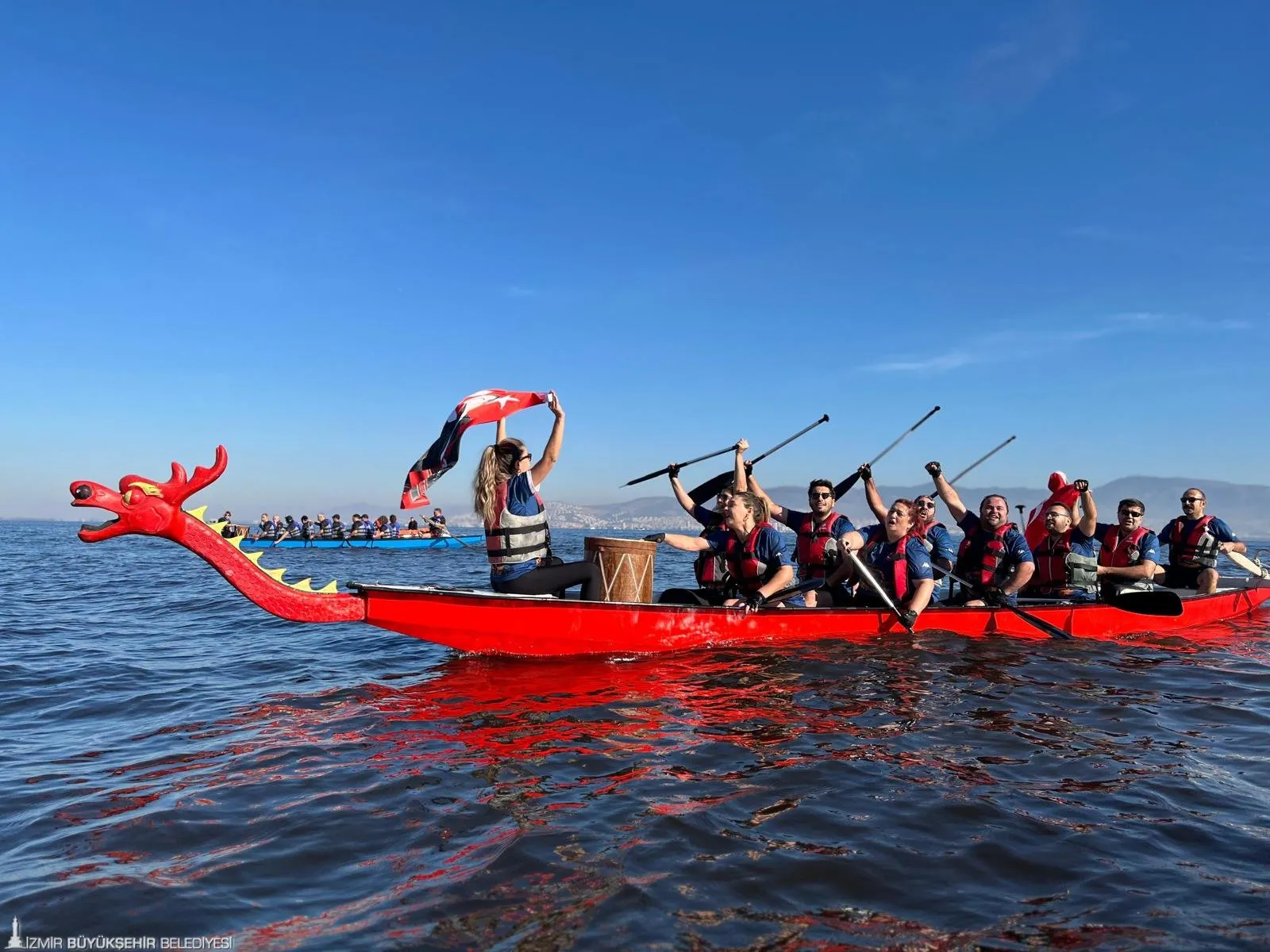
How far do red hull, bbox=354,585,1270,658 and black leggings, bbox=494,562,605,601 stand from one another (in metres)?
0.32

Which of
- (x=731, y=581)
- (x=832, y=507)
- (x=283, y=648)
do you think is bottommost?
(x=283, y=648)

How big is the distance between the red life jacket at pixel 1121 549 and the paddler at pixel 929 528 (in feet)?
10.1

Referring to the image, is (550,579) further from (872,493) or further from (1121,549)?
(1121,549)

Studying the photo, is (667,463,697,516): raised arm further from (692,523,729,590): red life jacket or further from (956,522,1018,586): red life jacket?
(956,522,1018,586): red life jacket

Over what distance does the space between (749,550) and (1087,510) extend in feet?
19.9

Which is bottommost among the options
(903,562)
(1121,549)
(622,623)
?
(622,623)

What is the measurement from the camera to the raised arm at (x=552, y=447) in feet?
25.8

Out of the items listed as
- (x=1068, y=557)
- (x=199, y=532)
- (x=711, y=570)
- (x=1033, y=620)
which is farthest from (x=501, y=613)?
(x=1068, y=557)

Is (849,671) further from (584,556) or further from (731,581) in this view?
(584,556)

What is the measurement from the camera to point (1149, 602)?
11.4 meters

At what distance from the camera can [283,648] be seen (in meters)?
10.8

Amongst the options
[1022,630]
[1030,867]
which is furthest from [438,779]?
[1022,630]

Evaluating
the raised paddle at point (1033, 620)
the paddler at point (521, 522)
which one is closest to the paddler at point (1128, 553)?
the raised paddle at point (1033, 620)

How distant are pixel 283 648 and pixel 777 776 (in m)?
8.23
